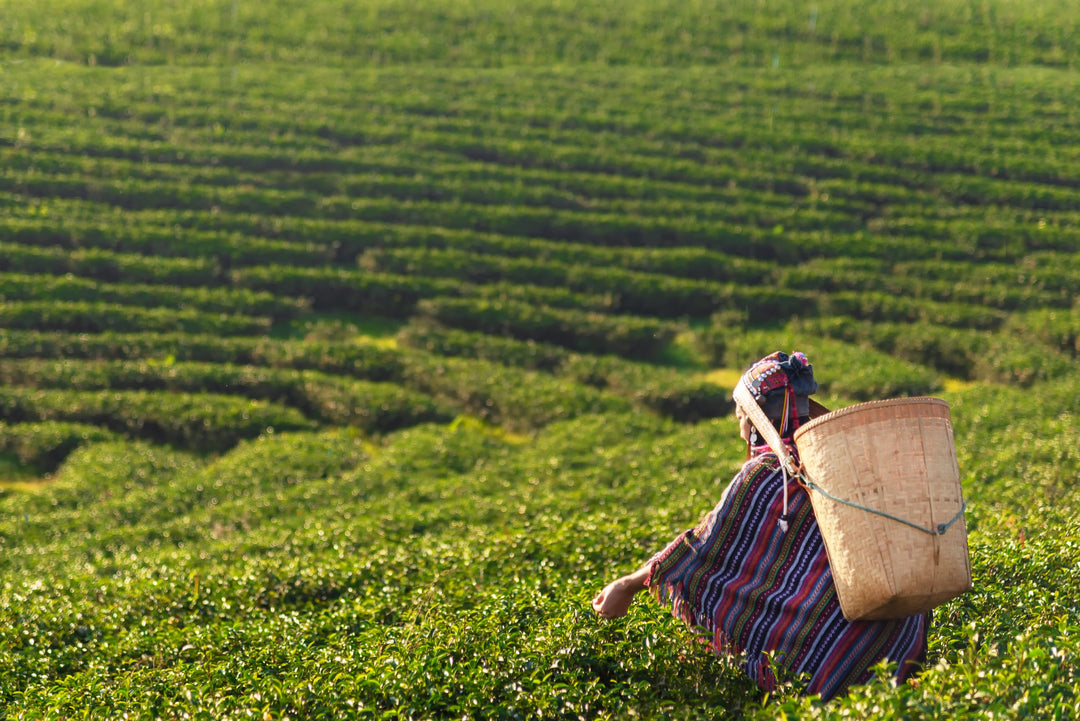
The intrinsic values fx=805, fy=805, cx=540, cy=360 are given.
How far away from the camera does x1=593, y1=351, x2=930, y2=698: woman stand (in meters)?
3.92

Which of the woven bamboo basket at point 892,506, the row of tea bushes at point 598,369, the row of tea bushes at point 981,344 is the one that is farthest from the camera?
the row of tea bushes at point 981,344

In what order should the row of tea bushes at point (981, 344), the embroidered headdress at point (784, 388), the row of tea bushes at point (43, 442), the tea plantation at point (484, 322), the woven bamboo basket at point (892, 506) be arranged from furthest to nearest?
the row of tea bushes at point (981, 344) < the row of tea bushes at point (43, 442) < the tea plantation at point (484, 322) < the embroidered headdress at point (784, 388) < the woven bamboo basket at point (892, 506)

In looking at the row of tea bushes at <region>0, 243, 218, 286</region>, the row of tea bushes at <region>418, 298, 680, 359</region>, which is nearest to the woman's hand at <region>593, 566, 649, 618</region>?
the row of tea bushes at <region>418, 298, 680, 359</region>

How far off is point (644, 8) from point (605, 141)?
735 inches

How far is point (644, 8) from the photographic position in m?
48.2

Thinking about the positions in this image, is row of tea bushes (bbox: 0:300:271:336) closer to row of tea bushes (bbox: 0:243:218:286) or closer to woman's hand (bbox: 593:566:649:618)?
row of tea bushes (bbox: 0:243:218:286)

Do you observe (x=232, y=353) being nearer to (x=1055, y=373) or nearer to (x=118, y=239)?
(x=118, y=239)

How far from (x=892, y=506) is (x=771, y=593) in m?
0.85

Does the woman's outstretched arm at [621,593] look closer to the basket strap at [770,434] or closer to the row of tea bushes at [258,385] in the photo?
the basket strap at [770,434]

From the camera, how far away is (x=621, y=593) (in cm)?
429

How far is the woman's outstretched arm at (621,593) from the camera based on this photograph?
427 cm

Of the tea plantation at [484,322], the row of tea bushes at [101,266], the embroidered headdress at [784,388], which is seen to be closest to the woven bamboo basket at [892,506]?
the tea plantation at [484,322]

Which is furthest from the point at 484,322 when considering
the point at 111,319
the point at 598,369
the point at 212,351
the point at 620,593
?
the point at 620,593

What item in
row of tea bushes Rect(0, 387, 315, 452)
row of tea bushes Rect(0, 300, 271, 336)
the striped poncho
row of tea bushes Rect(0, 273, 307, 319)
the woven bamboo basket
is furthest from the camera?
row of tea bushes Rect(0, 273, 307, 319)
